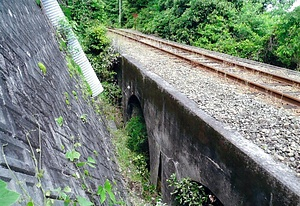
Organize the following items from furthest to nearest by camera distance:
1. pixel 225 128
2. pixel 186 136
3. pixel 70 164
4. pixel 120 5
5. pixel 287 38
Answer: pixel 120 5 < pixel 287 38 < pixel 186 136 < pixel 225 128 < pixel 70 164

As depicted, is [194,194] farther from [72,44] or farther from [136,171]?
[72,44]

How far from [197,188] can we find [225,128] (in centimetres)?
181

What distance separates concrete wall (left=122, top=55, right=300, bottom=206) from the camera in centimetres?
276

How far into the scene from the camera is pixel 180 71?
7.76 m

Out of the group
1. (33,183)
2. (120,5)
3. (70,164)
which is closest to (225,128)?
(70,164)

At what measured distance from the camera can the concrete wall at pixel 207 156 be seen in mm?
2760

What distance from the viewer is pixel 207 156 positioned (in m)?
4.07

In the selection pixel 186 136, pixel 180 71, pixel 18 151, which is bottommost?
pixel 186 136

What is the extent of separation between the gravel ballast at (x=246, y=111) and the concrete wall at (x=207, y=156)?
216 millimetres

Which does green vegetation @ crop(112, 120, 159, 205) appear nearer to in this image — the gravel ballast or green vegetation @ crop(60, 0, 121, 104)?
the gravel ballast

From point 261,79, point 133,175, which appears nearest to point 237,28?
point 261,79

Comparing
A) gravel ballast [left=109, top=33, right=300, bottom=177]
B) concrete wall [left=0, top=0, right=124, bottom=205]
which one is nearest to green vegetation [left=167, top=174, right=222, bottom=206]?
gravel ballast [left=109, top=33, right=300, bottom=177]

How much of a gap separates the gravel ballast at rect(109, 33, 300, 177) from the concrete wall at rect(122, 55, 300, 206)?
8.5 inches

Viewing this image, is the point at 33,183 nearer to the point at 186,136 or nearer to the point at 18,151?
the point at 18,151
